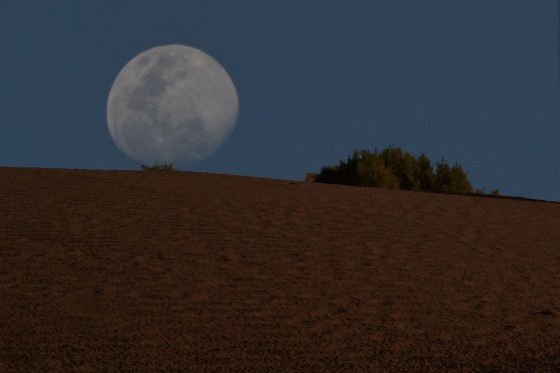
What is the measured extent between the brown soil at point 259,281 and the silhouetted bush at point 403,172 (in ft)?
54.9

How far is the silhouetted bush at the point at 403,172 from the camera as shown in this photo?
38.4 meters

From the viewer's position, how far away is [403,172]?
134 ft

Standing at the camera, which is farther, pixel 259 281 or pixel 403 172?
pixel 403 172

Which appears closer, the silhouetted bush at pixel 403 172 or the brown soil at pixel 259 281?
the brown soil at pixel 259 281

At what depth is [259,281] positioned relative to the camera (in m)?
12.0

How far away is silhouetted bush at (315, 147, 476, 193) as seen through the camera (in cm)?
3841

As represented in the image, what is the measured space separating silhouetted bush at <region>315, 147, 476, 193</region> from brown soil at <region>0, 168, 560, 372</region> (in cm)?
1672

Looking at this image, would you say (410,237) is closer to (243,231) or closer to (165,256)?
(243,231)

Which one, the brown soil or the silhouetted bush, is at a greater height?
A: the silhouetted bush

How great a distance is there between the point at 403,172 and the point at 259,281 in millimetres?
29895

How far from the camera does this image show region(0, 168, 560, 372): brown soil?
28.5ft

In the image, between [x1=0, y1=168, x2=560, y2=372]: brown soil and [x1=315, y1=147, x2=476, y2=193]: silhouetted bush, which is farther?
[x1=315, y1=147, x2=476, y2=193]: silhouetted bush

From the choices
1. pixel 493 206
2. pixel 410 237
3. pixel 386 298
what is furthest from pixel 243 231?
pixel 493 206

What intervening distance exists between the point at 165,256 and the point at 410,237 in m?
6.19
